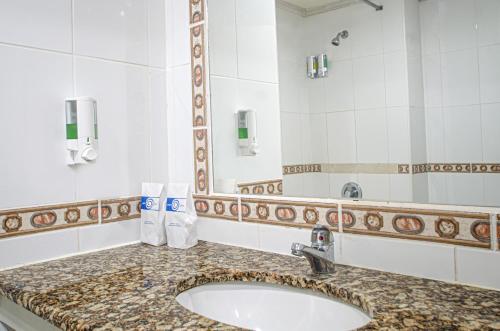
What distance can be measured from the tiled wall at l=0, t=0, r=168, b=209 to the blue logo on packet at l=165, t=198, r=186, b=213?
0.16 meters

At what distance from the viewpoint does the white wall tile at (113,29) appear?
1312 millimetres

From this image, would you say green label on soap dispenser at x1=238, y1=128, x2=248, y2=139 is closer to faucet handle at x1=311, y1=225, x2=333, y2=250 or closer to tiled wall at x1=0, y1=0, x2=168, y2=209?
tiled wall at x1=0, y1=0, x2=168, y2=209

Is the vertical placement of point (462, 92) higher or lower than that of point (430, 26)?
lower

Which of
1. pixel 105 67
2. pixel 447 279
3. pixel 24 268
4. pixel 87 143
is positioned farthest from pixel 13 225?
pixel 447 279

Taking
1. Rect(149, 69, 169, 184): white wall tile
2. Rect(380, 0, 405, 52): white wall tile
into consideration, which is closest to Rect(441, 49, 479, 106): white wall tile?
Rect(380, 0, 405, 52): white wall tile

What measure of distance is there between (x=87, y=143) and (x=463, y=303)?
1055mm

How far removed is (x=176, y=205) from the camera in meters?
1.35

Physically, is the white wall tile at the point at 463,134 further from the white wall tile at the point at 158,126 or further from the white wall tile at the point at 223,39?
the white wall tile at the point at 158,126

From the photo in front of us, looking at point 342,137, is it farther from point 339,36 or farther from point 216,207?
point 216,207

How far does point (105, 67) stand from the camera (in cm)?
136

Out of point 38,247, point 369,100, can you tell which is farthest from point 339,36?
point 38,247

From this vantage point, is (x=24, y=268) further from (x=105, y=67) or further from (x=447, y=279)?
(x=447, y=279)

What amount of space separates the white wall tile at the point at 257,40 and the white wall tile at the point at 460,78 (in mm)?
483

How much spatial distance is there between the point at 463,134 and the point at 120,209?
1.04 meters
